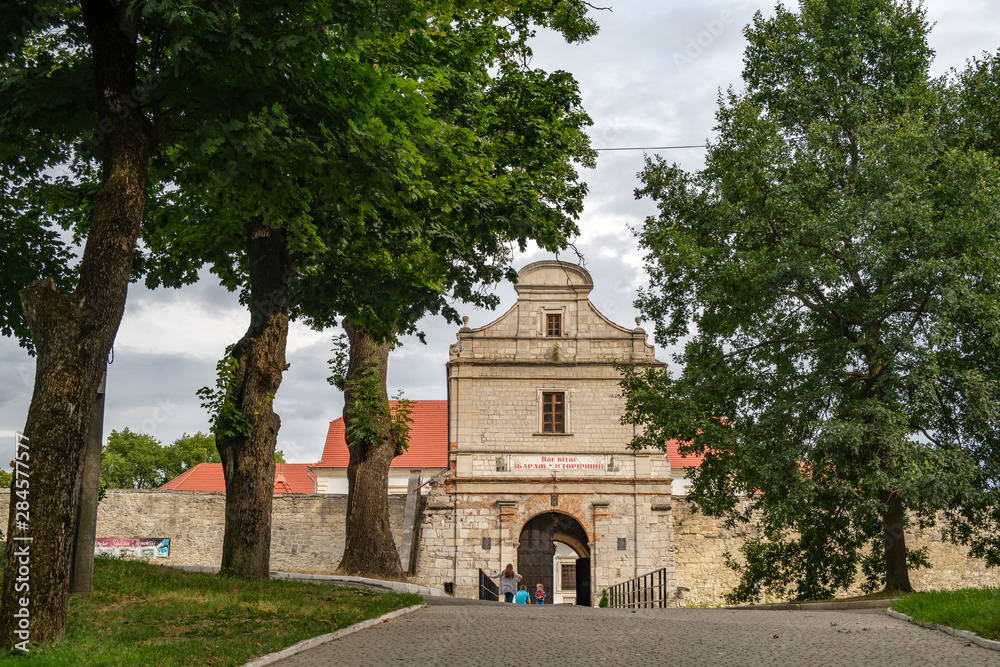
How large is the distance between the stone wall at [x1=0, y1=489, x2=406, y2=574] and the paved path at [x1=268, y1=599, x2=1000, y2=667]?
54.2ft

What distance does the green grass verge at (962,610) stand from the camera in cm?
757

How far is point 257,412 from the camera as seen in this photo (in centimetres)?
1181

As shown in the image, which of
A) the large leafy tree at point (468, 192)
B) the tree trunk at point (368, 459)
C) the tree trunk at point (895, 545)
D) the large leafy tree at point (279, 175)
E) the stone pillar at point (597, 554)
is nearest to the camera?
the large leafy tree at point (279, 175)

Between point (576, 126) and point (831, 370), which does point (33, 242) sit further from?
point (831, 370)

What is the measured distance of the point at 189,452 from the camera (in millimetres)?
50469

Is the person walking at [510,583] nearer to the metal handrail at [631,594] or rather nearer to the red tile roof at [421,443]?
the metal handrail at [631,594]

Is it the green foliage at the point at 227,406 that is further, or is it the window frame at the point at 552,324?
the window frame at the point at 552,324

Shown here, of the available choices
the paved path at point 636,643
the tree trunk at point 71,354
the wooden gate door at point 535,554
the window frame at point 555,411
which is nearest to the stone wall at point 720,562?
the wooden gate door at point 535,554

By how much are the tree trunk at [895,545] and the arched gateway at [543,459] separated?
11412 millimetres

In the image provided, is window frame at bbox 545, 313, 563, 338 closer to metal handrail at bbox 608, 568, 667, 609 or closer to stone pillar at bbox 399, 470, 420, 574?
stone pillar at bbox 399, 470, 420, 574

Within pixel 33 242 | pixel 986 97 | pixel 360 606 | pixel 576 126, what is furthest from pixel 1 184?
pixel 986 97

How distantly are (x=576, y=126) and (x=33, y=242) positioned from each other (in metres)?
8.37

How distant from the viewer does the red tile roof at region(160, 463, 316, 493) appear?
1483 inches

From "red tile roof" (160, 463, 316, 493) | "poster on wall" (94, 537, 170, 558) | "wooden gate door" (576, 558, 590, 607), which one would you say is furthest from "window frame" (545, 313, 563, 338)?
"red tile roof" (160, 463, 316, 493)
